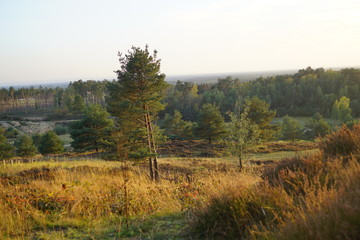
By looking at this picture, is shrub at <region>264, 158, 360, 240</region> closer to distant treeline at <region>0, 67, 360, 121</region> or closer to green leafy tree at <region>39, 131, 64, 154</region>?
green leafy tree at <region>39, 131, 64, 154</region>

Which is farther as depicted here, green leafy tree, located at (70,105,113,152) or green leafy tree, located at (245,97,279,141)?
green leafy tree, located at (245,97,279,141)

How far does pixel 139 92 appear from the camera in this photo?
1609 cm

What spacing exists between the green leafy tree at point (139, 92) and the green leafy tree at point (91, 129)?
1240cm

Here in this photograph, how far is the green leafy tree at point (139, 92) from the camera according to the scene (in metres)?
15.6

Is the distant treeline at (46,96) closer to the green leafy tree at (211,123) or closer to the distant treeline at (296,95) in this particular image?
the distant treeline at (296,95)

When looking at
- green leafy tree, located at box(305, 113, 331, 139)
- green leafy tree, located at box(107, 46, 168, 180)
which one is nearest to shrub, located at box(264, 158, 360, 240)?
green leafy tree, located at box(107, 46, 168, 180)

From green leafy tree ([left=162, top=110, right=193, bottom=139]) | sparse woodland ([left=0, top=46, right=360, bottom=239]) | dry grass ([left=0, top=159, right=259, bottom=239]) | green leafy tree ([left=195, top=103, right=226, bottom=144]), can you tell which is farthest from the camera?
green leafy tree ([left=162, top=110, right=193, bottom=139])

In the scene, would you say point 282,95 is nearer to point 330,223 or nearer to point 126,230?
point 126,230

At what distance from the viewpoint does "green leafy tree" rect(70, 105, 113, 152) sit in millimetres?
28656

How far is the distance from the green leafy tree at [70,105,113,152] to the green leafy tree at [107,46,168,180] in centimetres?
1240

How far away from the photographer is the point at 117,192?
5.80m

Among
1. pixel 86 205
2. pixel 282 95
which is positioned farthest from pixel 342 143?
pixel 282 95

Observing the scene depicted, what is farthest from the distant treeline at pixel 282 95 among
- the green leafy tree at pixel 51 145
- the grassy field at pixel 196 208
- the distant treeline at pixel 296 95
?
the grassy field at pixel 196 208

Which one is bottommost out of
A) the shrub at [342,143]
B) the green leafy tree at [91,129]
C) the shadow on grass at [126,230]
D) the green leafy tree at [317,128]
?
the green leafy tree at [317,128]
